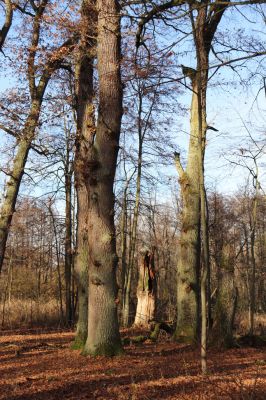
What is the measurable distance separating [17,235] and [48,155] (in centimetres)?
1253

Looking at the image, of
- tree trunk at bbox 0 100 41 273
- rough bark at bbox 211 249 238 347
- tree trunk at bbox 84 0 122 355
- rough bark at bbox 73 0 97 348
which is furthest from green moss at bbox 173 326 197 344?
tree trunk at bbox 0 100 41 273

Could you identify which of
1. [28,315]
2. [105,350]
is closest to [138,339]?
[105,350]

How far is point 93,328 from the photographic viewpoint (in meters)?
7.82

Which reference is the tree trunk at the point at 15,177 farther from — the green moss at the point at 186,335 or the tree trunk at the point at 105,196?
the green moss at the point at 186,335

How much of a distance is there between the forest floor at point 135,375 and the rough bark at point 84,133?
95 centimetres

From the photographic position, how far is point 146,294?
14703 mm

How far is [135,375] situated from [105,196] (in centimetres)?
322

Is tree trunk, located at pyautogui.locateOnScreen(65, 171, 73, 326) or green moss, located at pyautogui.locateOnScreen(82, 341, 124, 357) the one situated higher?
tree trunk, located at pyautogui.locateOnScreen(65, 171, 73, 326)

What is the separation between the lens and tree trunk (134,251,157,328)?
1462 cm

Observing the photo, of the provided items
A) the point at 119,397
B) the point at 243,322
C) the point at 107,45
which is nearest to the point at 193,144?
the point at 107,45

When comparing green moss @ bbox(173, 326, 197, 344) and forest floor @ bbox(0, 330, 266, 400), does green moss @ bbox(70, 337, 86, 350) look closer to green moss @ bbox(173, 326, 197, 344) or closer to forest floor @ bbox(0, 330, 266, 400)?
forest floor @ bbox(0, 330, 266, 400)

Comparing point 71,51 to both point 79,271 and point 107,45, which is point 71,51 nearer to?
point 107,45

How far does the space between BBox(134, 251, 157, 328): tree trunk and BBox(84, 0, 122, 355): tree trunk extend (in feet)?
22.1

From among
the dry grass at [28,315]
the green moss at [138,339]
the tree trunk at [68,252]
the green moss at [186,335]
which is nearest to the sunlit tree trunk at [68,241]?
the tree trunk at [68,252]
